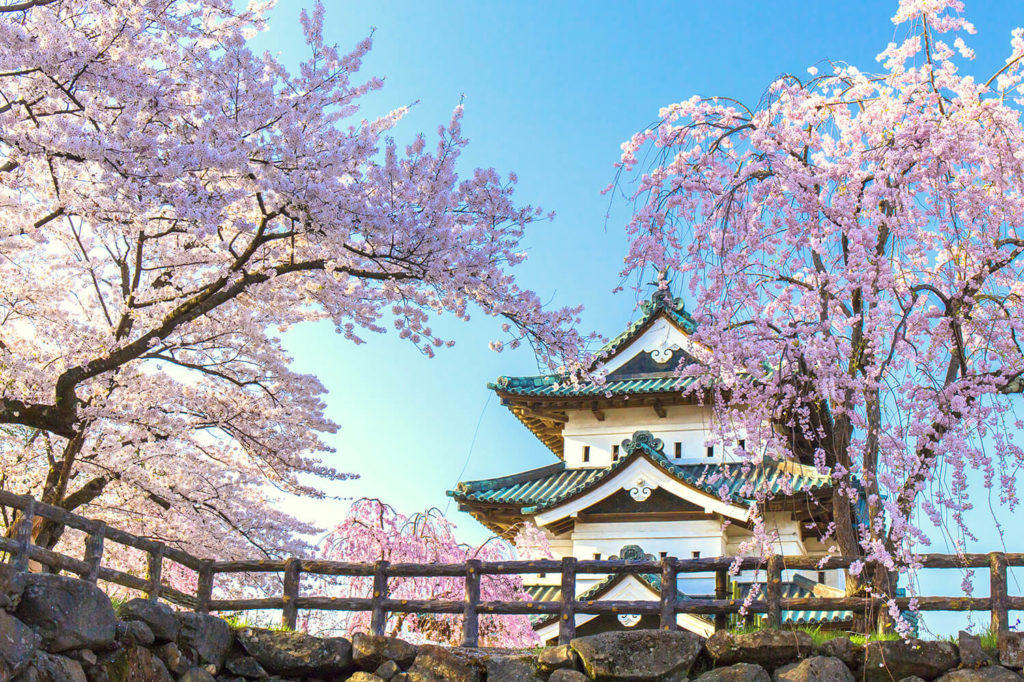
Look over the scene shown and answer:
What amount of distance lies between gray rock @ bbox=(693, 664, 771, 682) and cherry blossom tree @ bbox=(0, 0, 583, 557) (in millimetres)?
4089

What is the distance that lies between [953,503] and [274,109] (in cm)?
783

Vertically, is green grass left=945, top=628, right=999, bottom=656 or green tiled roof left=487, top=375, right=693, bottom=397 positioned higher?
green tiled roof left=487, top=375, right=693, bottom=397

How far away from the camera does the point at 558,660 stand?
10359mm

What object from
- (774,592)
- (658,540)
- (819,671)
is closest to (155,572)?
(774,592)

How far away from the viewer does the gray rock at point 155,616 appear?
386 inches

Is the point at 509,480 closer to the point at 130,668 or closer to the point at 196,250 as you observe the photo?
the point at 196,250

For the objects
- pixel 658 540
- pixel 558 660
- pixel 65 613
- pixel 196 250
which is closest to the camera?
pixel 65 613

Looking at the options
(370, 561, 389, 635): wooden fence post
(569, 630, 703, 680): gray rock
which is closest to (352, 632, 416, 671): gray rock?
(370, 561, 389, 635): wooden fence post

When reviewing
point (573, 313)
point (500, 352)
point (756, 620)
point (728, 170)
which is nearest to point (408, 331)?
point (500, 352)

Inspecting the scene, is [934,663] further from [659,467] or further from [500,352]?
[659,467]

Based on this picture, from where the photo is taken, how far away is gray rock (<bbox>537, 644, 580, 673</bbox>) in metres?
10.4

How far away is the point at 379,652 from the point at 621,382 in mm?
9768

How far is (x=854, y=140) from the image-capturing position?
430 inches

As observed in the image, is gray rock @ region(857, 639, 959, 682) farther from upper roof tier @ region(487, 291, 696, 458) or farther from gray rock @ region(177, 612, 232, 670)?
upper roof tier @ region(487, 291, 696, 458)
